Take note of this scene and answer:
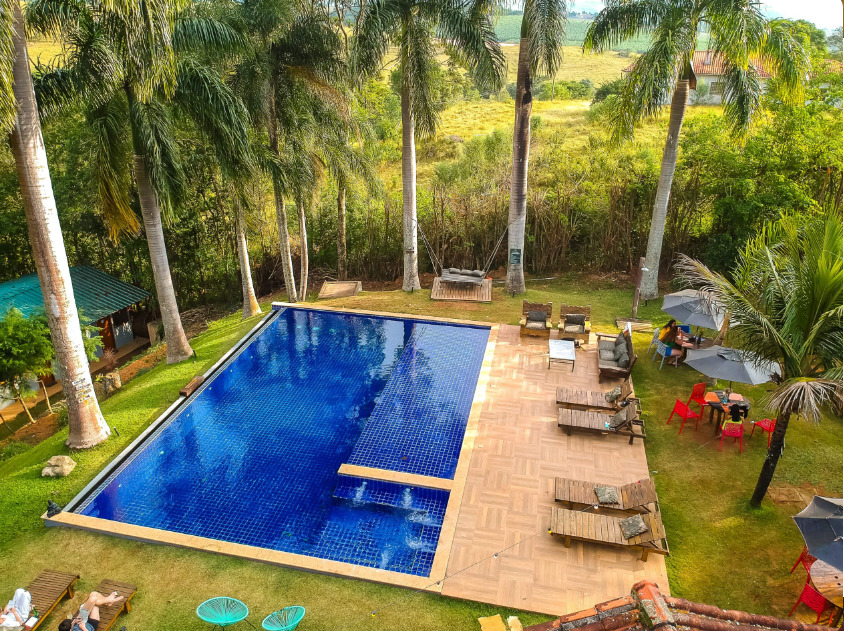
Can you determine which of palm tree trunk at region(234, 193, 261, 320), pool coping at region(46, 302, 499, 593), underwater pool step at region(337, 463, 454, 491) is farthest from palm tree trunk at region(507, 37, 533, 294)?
underwater pool step at region(337, 463, 454, 491)

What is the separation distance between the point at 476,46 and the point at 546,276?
767 centimetres

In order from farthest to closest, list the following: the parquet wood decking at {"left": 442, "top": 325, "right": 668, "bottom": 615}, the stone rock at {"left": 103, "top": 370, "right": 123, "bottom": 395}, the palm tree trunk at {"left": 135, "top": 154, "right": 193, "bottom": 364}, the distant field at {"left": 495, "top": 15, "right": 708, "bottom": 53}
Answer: the distant field at {"left": 495, "top": 15, "right": 708, "bottom": 53}, the stone rock at {"left": 103, "top": 370, "right": 123, "bottom": 395}, the palm tree trunk at {"left": 135, "top": 154, "right": 193, "bottom": 364}, the parquet wood decking at {"left": 442, "top": 325, "right": 668, "bottom": 615}

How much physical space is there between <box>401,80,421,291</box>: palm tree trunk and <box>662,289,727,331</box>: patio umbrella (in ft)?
25.5

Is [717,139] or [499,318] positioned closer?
[499,318]

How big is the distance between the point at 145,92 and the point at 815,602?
12616 mm

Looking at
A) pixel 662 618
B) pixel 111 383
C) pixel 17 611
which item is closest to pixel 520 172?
A: pixel 111 383

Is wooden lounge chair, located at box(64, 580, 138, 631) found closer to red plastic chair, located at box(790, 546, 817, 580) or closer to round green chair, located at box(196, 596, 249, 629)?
round green chair, located at box(196, 596, 249, 629)

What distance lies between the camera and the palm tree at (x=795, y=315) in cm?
722

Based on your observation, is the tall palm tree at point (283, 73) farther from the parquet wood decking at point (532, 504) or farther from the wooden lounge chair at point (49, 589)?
the wooden lounge chair at point (49, 589)

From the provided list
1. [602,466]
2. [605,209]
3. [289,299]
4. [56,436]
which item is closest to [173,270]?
[289,299]

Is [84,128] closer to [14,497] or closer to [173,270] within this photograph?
[173,270]

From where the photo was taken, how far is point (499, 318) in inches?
631

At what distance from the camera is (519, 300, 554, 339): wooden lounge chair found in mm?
14636

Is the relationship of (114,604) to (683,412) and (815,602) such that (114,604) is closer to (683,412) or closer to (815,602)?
(815,602)
